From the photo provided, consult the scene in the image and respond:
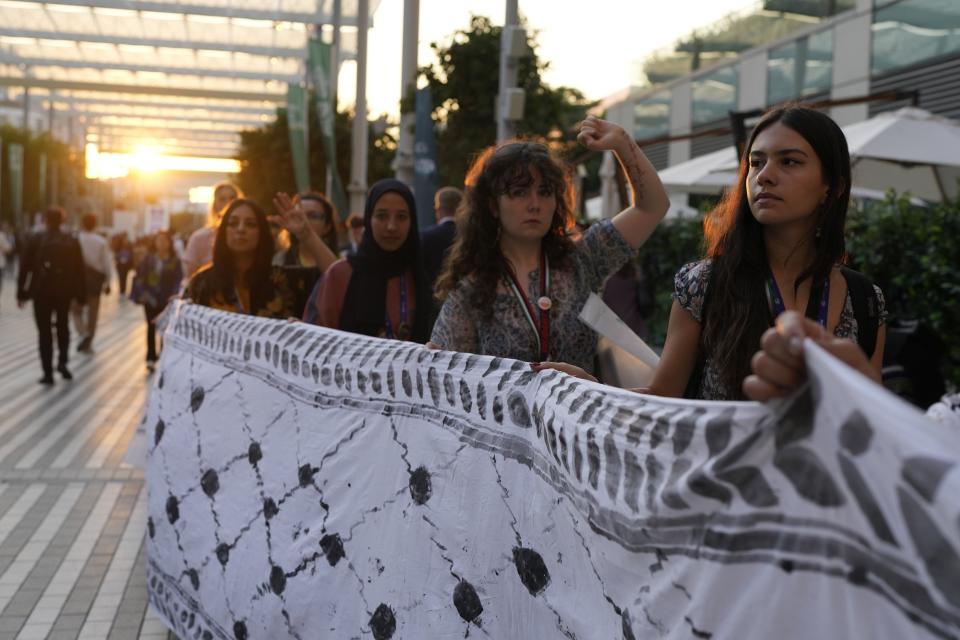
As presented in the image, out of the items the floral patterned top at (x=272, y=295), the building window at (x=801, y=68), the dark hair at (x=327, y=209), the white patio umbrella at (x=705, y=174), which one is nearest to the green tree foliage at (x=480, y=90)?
the white patio umbrella at (x=705, y=174)

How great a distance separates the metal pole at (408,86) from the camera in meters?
15.5

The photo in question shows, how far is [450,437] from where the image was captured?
290 centimetres

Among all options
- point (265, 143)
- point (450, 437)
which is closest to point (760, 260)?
point (450, 437)

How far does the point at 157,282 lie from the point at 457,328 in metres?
11.8

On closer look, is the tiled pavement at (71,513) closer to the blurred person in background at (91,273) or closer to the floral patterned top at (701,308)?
the floral patterned top at (701,308)

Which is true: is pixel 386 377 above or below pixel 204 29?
below

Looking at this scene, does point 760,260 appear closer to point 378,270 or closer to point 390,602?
point 390,602

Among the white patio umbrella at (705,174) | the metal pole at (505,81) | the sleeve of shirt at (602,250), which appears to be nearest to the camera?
the sleeve of shirt at (602,250)

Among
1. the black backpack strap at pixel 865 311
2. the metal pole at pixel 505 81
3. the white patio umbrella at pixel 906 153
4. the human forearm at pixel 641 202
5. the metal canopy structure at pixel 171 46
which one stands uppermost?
the metal canopy structure at pixel 171 46

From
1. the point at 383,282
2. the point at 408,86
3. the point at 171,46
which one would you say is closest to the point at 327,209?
the point at 383,282

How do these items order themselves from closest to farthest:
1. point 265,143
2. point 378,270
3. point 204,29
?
1. point 378,270
2. point 265,143
3. point 204,29

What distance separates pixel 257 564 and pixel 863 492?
2633mm

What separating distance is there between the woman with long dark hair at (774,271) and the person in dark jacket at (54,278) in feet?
36.9

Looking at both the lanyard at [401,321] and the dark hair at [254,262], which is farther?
the dark hair at [254,262]
